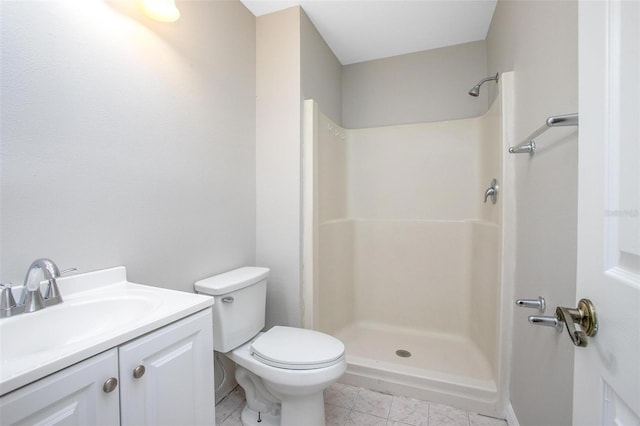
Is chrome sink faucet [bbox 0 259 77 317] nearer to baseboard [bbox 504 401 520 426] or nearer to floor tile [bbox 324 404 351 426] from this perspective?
floor tile [bbox 324 404 351 426]

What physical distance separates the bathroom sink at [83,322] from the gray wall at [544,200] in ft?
3.93

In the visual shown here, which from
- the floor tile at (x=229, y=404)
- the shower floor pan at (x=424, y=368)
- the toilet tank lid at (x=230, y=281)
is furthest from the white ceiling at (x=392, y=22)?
the floor tile at (x=229, y=404)

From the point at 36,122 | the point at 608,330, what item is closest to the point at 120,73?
the point at 36,122

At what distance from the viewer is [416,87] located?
2.35 m

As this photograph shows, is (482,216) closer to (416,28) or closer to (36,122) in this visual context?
(416,28)

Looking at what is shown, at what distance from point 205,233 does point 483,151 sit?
197 cm

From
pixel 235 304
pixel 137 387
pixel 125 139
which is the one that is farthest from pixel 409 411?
pixel 125 139

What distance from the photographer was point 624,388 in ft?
1.35

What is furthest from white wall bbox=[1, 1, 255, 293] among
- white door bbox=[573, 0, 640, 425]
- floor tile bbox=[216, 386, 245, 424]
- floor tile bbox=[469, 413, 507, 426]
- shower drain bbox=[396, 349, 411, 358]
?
floor tile bbox=[469, 413, 507, 426]

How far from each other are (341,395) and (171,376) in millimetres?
1208

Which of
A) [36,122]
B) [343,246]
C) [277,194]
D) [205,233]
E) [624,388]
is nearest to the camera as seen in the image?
[624,388]

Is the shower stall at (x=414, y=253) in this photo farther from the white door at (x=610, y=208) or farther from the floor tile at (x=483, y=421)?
the white door at (x=610, y=208)

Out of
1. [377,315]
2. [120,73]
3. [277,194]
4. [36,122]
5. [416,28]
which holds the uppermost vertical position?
[416,28]

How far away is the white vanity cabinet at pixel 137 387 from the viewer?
1.80 feet
